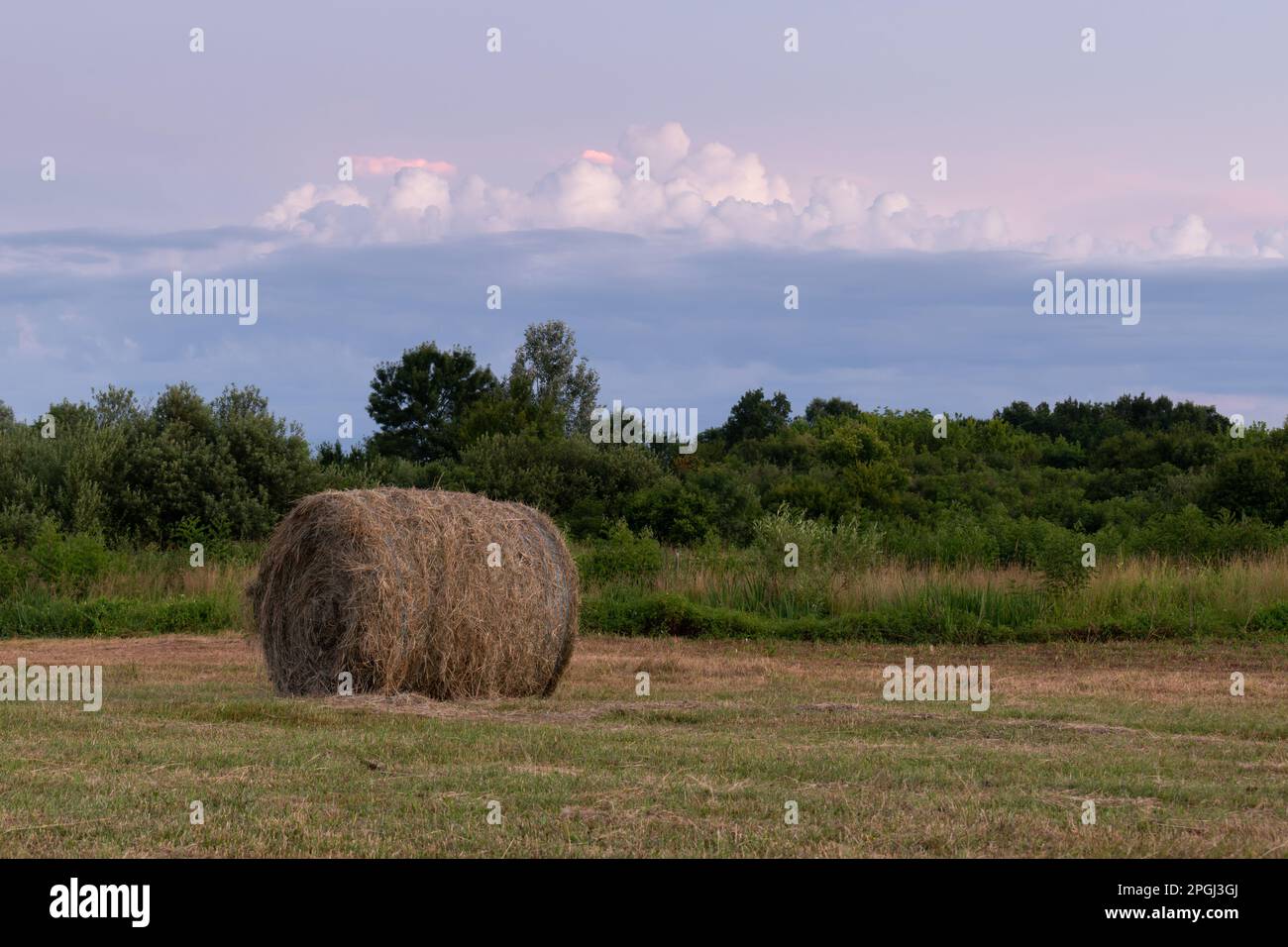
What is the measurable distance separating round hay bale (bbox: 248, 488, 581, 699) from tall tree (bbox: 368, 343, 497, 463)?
175 ft

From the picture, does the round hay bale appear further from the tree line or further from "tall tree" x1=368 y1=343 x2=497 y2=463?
"tall tree" x1=368 y1=343 x2=497 y2=463

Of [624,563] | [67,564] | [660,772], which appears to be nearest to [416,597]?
[660,772]

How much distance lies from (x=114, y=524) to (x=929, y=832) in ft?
105

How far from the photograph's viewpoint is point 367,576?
1366cm

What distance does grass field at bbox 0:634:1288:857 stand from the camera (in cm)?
701

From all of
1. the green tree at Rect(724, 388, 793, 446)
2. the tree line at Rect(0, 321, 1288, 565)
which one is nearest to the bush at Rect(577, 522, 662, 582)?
the tree line at Rect(0, 321, 1288, 565)

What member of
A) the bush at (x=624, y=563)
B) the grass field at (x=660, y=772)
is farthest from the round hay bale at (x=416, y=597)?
the bush at (x=624, y=563)

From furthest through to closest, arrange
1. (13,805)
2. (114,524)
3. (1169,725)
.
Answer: (114,524) < (1169,725) < (13,805)

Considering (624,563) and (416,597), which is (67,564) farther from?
(416,597)

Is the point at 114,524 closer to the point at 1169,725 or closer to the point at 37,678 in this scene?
the point at 37,678

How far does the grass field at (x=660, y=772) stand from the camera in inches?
276

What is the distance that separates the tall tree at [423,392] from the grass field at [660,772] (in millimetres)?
53028

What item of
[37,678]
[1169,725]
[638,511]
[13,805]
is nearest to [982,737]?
[1169,725]

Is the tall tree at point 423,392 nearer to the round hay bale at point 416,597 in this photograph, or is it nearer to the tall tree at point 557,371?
the tall tree at point 557,371
